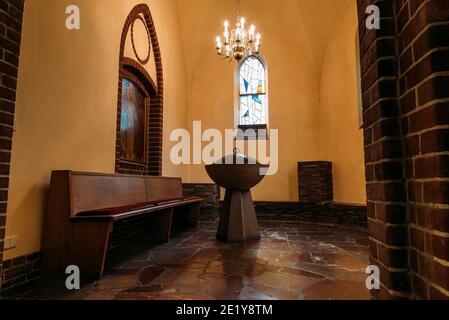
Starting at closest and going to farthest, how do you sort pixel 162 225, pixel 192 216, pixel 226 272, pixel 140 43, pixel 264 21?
pixel 226 272 → pixel 162 225 → pixel 140 43 → pixel 192 216 → pixel 264 21

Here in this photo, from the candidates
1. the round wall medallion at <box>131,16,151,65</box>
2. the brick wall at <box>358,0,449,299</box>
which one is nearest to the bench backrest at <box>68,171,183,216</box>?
the round wall medallion at <box>131,16,151,65</box>

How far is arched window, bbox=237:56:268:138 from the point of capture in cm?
629

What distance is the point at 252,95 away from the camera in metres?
6.38

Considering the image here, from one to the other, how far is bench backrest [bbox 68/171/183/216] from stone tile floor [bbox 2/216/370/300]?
19.9 inches

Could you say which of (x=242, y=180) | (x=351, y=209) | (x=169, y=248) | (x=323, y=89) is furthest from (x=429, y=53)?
(x=323, y=89)

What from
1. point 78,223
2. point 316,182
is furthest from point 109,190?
point 316,182

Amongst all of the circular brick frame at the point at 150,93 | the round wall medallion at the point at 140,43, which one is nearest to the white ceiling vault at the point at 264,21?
the circular brick frame at the point at 150,93

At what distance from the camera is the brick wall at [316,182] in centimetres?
532

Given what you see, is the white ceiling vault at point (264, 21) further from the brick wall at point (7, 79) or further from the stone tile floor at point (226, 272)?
the brick wall at point (7, 79)

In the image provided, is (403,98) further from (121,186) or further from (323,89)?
(323,89)

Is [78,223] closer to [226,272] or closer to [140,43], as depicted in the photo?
[226,272]

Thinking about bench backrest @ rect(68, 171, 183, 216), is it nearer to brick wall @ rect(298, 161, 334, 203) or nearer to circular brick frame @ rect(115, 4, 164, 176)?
circular brick frame @ rect(115, 4, 164, 176)

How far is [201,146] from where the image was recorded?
6262 mm

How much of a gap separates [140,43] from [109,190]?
250 cm
